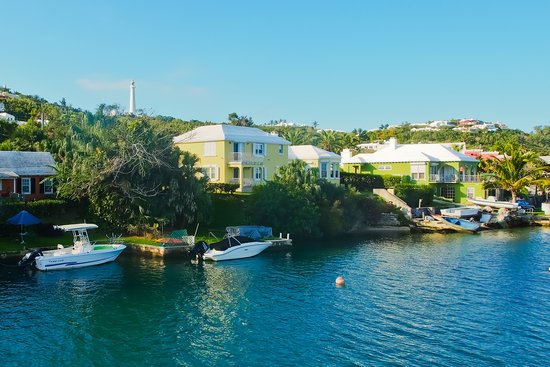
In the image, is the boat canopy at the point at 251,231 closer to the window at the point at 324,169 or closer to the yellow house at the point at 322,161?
the yellow house at the point at 322,161

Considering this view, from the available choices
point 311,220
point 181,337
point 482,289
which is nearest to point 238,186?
point 311,220

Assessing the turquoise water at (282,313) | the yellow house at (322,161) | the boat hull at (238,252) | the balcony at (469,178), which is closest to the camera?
the turquoise water at (282,313)

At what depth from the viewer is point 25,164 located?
4897 cm

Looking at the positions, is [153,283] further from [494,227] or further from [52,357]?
[494,227]

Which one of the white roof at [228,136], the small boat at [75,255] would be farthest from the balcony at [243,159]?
the small boat at [75,255]

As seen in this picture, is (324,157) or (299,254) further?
(324,157)

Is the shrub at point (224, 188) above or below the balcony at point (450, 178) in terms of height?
below

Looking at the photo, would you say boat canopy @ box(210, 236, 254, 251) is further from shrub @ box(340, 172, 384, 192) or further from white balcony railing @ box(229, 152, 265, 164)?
shrub @ box(340, 172, 384, 192)

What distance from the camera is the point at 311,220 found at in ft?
163

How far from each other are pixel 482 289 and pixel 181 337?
19.2 metres

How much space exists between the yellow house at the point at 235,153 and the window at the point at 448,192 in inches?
1167

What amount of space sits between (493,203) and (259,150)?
1373 inches

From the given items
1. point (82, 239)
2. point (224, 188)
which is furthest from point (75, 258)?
point (224, 188)

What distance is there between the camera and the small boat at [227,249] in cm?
3862
